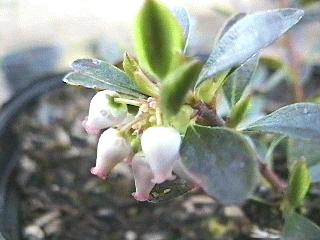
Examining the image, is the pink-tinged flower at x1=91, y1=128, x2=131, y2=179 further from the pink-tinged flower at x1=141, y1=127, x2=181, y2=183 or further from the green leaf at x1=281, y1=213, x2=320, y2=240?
the green leaf at x1=281, y1=213, x2=320, y2=240

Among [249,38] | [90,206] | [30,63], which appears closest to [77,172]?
[90,206]

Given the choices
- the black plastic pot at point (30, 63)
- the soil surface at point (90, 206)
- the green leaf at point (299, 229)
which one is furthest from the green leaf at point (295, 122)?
the black plastic pot at point (30, 63)

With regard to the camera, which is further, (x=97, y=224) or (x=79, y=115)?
(x=79, y=115)

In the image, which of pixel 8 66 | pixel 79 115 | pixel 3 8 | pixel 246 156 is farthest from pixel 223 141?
pixel 3 8

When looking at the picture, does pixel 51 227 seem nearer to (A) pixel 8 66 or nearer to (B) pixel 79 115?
(B) pixel 79 115

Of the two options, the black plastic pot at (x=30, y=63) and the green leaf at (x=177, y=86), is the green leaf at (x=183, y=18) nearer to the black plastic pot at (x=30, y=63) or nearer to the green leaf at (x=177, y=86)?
the green leaf at (x=177, y=86)

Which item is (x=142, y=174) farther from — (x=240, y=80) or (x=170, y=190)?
(x=240, y=80)

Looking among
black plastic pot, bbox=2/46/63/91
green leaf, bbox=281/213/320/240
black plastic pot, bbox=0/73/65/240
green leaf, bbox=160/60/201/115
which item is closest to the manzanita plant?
green leaf, bbox=160/60/201/115
